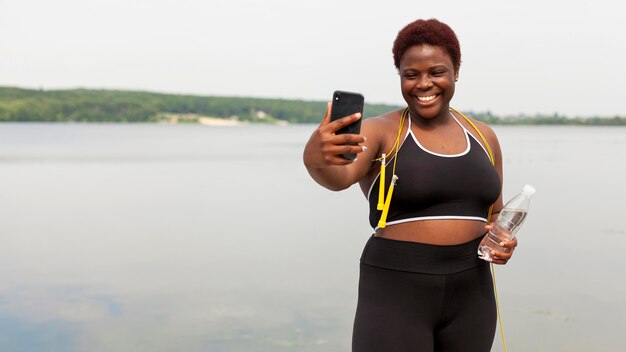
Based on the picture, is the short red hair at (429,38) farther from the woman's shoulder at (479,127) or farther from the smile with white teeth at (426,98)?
the woman's shoulder at (479,127)

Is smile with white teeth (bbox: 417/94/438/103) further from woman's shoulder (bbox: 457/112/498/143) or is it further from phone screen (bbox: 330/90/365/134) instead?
phone screen (bbox: 330/90/365/134)

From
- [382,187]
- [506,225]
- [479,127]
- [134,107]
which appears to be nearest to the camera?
[382,187]

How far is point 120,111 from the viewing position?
5330 inches

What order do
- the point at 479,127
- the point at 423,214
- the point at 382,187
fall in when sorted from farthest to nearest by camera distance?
the point at 479,127, the point at 423,214, the point at 382,187

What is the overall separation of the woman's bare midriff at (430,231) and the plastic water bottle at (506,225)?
0.12 meters

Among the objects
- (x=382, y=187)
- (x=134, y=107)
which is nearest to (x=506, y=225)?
(x=382, y=187)

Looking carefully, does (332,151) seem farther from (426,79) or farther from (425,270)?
(425,270)

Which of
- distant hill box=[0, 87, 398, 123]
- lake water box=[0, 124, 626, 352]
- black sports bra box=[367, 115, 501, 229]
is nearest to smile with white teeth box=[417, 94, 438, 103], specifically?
black sports bra box=[367, 115, 501, 229]

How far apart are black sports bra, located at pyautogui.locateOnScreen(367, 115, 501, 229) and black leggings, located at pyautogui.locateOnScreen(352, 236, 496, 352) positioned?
133 mm

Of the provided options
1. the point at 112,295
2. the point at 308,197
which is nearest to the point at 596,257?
the point at 112,295

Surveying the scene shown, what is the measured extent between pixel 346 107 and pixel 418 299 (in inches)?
36.6

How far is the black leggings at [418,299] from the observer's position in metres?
2.71

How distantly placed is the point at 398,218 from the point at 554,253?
26.3 ft

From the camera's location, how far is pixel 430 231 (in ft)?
9.04
